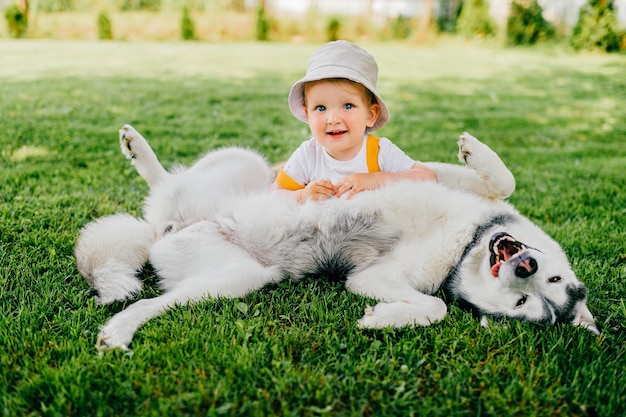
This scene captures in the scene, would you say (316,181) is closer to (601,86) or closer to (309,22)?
(601,86)

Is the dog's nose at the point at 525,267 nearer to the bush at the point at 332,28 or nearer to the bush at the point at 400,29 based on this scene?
the bush at the point at 332,28

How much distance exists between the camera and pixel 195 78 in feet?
33.3

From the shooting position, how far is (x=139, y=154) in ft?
10.5

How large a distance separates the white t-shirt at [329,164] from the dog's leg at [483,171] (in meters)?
0.36

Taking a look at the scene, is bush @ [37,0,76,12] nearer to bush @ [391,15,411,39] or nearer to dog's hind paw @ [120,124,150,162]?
bush @ [391,15,411,39]

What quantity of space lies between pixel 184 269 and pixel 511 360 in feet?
5.51

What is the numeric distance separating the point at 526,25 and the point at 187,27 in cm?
1348

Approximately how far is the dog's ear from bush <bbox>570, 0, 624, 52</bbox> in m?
16.1

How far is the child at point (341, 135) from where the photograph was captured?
2822 millimetres

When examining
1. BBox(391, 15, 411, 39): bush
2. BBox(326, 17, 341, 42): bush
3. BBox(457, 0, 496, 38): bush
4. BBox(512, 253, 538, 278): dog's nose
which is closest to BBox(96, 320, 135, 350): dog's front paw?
BBox(512, 253, 538, 278): dog's nose

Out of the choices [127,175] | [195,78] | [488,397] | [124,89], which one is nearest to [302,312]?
[488,397]

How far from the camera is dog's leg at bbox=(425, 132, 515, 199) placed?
A: 2793mm

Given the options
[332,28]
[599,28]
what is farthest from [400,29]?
[599,28]

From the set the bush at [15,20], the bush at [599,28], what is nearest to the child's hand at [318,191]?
the bush at [599,28]
